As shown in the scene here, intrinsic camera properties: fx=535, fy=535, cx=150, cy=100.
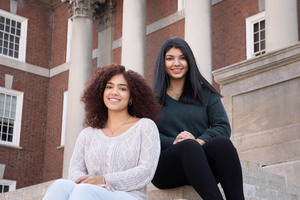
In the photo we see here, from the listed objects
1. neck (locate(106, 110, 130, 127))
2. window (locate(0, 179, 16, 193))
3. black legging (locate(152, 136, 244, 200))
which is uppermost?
neck (locate(106, 110, 130, 127))

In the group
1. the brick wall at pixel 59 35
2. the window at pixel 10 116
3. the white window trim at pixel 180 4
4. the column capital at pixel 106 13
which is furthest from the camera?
the brick wall at pixel 59 35

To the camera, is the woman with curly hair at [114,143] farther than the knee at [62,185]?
Yes

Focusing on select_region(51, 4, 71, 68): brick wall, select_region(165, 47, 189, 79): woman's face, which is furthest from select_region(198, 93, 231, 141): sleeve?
select_region(51, 4, 71, 68): brick wall

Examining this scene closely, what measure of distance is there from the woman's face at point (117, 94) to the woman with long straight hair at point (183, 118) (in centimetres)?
40

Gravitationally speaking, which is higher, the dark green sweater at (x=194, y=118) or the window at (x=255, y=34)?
the window at (x=255, y=34)

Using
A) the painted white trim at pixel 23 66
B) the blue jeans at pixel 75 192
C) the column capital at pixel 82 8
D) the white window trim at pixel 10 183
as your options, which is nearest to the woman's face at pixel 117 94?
the blue jeans at pixel 75 192

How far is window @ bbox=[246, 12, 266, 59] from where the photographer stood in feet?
47.6

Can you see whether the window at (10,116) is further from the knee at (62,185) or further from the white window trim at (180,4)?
the knee at (62,185)

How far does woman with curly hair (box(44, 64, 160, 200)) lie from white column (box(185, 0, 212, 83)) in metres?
8.72

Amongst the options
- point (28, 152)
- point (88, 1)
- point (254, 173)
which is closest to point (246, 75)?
point (254, 173)

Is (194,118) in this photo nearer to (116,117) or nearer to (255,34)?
(116,117)

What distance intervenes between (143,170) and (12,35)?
17.9 m

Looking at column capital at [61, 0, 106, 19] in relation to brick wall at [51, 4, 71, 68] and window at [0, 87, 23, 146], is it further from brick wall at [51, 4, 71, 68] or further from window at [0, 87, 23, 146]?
window at [0, 87, 23, 146]

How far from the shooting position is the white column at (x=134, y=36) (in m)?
14.6
